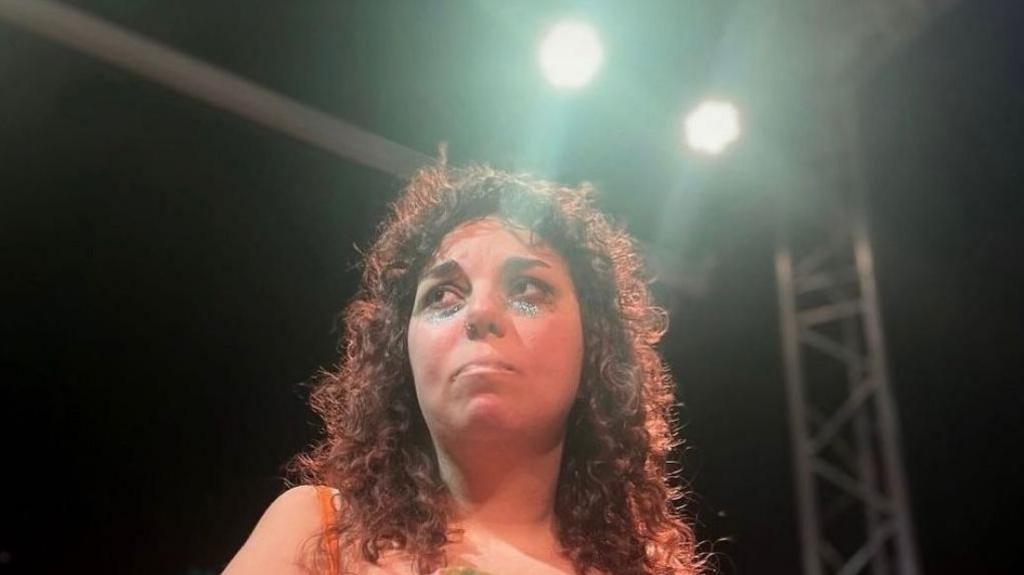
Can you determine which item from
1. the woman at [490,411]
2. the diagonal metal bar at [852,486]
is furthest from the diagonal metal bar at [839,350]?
the woman at [490,411]

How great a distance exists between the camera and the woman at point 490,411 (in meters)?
1.11

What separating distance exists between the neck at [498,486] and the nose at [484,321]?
0.44ft

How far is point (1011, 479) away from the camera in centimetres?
365

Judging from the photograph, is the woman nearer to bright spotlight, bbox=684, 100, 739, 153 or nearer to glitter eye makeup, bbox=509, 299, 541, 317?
glitter eye makeup, bbox=509, 299, 541, 317

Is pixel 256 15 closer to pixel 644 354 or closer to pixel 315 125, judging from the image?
pixel 315 125

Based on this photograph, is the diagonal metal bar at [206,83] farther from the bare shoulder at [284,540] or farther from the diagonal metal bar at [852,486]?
the diagonal metal bar at [852,486]

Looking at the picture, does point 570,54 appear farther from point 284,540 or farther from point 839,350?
point 284,540

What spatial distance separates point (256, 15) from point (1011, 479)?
3.08 meters

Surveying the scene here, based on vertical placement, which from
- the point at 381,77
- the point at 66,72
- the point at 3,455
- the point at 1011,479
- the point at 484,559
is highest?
the point at 381,77

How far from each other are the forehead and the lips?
6.4 inches

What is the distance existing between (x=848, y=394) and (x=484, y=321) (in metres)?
2.99

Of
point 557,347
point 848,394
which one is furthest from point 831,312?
point 557,347

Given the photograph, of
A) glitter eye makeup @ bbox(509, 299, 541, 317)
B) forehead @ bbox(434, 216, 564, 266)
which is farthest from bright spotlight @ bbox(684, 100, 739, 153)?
glitter eye makeup @ bbox(509, 299, 541, 317)

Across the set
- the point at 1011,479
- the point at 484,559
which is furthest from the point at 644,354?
the point at 1011,479
